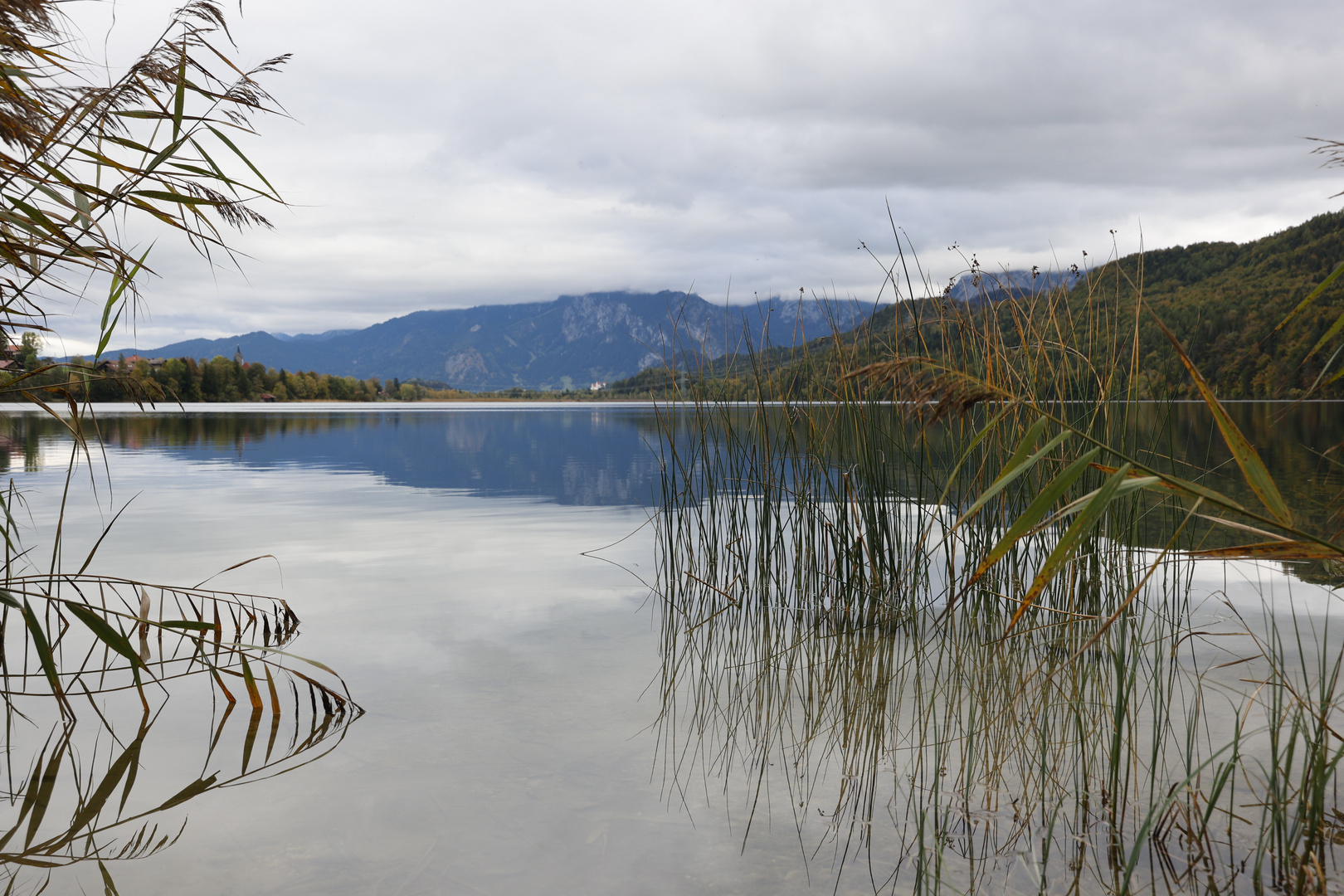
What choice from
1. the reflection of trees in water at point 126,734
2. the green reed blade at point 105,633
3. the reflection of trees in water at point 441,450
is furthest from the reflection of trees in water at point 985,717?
the reflection of trees in water at point 441,450

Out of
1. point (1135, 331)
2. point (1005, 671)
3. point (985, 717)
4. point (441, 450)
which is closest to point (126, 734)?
point (985, 717)

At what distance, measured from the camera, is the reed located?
1.59 meters

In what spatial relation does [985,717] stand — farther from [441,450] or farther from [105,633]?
[441,450]

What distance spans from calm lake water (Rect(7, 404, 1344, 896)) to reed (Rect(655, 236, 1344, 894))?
20 cm

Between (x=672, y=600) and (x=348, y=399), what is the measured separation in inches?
2707

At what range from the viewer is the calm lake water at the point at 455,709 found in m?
1.97

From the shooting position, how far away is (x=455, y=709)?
9.90 feet

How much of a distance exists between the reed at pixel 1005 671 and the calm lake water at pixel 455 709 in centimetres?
20

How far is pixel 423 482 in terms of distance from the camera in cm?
1088

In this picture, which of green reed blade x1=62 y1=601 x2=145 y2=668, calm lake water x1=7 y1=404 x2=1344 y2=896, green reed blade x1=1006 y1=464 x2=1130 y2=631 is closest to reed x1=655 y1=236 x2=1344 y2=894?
green reed blade x1=1006 y1=464 x2=1130 y2=631

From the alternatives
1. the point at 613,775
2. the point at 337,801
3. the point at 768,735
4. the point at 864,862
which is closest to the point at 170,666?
the point at 337,801

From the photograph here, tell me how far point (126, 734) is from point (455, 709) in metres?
1.09

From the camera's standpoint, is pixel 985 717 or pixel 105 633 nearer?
pixel 105 633

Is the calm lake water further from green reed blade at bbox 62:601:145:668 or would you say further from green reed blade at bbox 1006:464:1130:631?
green reed blade at bbox 1006:464:1130:631
